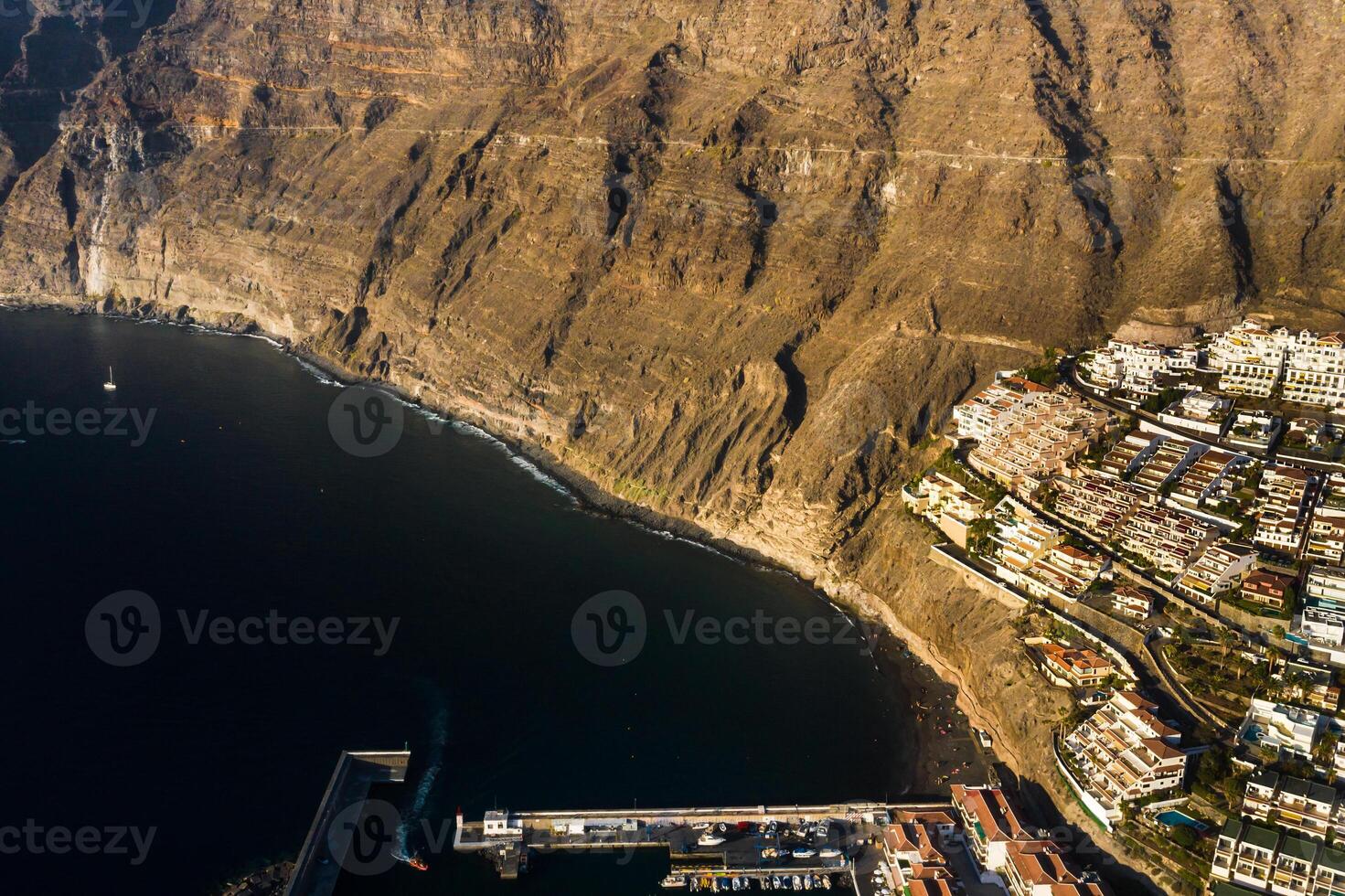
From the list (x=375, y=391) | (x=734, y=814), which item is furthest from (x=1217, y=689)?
(x=375, y=391)

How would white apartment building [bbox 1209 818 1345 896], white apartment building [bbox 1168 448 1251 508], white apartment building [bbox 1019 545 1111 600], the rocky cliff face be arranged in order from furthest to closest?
1. the rocky cliff face
2. white apartment building [bbox 1168 448 1251 508]
3. white apartment building [bbox 1019 545 1111 600]
4. white apartment building [bbox 1209 818 1345 896]

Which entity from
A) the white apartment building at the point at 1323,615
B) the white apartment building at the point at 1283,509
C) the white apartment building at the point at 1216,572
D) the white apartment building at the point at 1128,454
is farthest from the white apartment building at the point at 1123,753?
the white apartment building at the point at 1128,454

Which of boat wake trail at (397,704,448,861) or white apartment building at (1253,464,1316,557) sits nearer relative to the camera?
boat wake trail at (397,704,448,861)

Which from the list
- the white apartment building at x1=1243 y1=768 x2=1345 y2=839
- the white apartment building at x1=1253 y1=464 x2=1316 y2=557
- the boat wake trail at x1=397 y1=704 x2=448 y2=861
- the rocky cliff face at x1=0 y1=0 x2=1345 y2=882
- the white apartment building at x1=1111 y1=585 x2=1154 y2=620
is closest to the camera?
the white apartment building at x1=1243 y1=768 x2=1345 y2=839

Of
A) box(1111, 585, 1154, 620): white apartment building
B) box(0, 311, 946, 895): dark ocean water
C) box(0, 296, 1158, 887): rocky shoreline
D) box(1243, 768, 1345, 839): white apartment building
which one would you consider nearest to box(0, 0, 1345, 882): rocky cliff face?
box(0, 296, 1158, 887): rocky shoreline

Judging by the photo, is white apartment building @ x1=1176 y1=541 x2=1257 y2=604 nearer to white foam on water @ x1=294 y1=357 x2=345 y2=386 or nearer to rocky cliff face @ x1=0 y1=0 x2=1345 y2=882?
rocky cliff face @ x1=0 y1=0 x2=1345 y2=882

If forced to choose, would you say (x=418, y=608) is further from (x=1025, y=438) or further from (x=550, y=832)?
(x=1025, y=438)

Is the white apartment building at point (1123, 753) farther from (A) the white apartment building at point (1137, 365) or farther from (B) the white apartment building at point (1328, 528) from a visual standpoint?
(A) the white apartment building at point (1137, 365)
